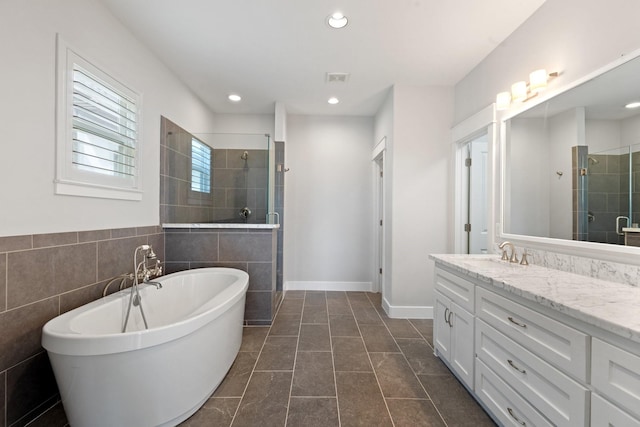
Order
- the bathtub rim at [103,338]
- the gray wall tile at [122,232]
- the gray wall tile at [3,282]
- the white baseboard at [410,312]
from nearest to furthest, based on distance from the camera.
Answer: the bathtub rim at [103,338], the gray wall tile at [3,282], the gray wall tile at [122,232], the white baseboard at [410,312]

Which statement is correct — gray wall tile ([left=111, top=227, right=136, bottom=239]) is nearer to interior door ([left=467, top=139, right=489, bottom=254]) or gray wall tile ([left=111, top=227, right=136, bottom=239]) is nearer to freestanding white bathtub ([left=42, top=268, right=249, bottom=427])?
freestanding white bathtub ([left=42, top=268, right=249, bottom=427])

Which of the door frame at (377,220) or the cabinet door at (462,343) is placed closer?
the cabinet door at (462,343)

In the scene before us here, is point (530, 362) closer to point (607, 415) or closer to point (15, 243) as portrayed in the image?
point (607, 415)

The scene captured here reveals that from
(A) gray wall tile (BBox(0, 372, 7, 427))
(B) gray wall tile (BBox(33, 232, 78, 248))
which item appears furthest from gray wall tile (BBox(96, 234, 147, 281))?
(A) gray wall tile (BBox(0, 372, 7, 427))

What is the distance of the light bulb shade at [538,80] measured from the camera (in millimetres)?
1815

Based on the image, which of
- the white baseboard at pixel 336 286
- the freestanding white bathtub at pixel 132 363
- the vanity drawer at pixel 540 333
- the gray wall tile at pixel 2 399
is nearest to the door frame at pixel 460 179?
the vanity drawer at pixel 540 333

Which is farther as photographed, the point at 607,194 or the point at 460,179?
the point at 460,179

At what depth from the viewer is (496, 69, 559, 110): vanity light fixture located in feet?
5.97

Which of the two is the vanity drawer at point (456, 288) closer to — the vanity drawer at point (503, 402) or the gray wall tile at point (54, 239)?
the vanity drawer at point (503, 402)

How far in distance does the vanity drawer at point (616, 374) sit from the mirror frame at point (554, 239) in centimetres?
73

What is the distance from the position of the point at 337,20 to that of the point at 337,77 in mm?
869

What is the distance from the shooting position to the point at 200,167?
3.25 meters

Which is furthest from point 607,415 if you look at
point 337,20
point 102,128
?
point 102,128

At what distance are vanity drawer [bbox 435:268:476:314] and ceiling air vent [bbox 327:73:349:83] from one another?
2184mm
